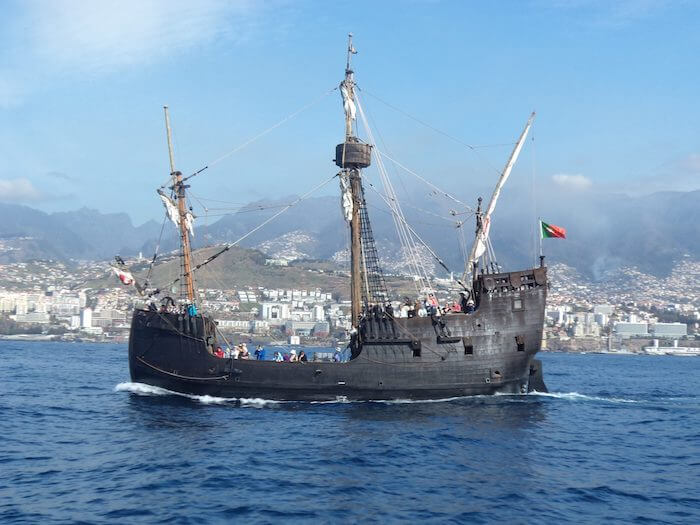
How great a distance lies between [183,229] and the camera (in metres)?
Result: 40.8

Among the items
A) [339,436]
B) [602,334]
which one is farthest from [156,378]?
[602,334]

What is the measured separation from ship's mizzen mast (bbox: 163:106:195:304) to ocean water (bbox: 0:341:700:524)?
18.0ft

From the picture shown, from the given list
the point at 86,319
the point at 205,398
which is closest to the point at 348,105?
the point at 205,398

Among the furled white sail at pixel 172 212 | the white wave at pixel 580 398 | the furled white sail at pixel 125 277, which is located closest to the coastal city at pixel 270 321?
the white wave at pixel 580 398

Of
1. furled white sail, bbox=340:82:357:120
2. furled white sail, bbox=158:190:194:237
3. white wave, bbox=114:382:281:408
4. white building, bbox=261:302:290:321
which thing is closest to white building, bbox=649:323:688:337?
white building, bbox=261:302:290:321

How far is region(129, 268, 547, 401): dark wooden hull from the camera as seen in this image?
3647 cm

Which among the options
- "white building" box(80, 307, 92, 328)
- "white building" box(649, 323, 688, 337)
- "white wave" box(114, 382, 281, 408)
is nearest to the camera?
"white wave" box(114, 382, 281, 408)

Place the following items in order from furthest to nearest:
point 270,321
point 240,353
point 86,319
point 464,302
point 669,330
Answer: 1. point 669,330
2. point 86,319
3. point 270,321
4. point 464,302
5. point 240,353

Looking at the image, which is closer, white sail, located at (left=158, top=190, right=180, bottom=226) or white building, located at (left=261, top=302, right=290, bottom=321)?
white sail, located at (left=158, top=190, right=180, bottom=226)

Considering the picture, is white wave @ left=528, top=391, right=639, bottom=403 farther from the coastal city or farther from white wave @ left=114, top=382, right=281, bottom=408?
the coastal city

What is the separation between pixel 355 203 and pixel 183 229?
A: 9.46m

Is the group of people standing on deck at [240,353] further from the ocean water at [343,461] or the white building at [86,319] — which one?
the white building at [86,319]

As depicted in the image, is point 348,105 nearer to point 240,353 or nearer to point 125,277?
point 240,353

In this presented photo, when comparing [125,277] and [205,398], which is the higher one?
[125,277]
